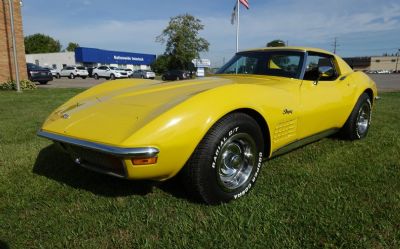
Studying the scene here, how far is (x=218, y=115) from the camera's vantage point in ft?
7.94

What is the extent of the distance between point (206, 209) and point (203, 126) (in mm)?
654

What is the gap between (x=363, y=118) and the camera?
4.74m

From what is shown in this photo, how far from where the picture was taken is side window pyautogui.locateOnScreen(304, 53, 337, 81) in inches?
143

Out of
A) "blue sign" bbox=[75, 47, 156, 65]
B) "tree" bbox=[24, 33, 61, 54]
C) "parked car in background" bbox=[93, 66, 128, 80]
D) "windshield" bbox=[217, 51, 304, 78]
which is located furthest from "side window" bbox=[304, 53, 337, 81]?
"tree" bbox=[24, 33, 61, 54]

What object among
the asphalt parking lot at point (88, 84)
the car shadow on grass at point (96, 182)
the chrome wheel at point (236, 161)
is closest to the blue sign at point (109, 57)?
the asphalt parking lot at point (88, 84)

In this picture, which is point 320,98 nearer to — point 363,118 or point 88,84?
point 363,118

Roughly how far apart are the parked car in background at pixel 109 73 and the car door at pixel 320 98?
31989 mm

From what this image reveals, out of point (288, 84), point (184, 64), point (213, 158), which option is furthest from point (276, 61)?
point (184, 64)

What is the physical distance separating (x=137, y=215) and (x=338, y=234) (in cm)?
138

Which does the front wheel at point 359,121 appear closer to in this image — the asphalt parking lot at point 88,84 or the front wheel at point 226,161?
the front wheel at point 226,161

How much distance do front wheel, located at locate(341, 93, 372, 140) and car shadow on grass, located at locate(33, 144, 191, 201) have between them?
2.57 m

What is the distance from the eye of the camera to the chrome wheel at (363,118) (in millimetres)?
4589

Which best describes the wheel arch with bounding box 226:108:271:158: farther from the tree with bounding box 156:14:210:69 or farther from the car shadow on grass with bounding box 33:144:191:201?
the tree with bounding box 156:14:210:69

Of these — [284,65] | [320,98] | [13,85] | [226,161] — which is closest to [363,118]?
[320,98]
